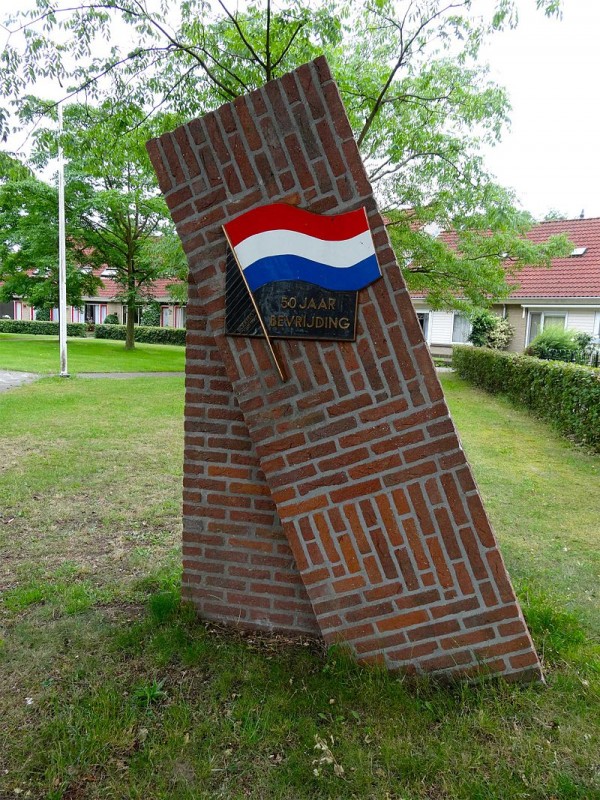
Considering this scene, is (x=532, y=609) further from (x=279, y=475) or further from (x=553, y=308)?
(x=553, y=308)

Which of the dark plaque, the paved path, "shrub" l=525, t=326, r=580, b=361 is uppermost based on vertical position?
the paved path

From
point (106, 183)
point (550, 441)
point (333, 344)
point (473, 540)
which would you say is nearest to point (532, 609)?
point (473, 540)

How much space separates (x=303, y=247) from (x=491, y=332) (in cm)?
2171

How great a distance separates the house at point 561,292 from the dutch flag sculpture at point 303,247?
61.4 feet

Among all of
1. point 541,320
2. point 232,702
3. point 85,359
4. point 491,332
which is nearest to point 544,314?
point 541,320

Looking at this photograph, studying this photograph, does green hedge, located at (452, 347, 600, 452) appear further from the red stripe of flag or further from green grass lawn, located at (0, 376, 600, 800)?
the red stripe of flag

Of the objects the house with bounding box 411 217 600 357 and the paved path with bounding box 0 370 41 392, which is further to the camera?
the house with bounding box 411 217 600 357

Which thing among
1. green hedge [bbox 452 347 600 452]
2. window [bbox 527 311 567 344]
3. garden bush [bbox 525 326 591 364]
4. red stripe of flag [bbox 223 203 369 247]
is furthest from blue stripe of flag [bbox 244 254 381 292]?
window [bbox 527 311 567 344]

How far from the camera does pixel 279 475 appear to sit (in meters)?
2.72

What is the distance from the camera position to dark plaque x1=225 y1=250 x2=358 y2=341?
8.44 feet

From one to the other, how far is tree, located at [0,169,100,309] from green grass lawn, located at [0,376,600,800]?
71.7 feet

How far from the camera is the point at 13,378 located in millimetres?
14523

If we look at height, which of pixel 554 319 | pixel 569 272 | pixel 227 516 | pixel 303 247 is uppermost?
pixel 569 272

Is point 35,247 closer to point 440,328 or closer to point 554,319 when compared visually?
point 440,328
